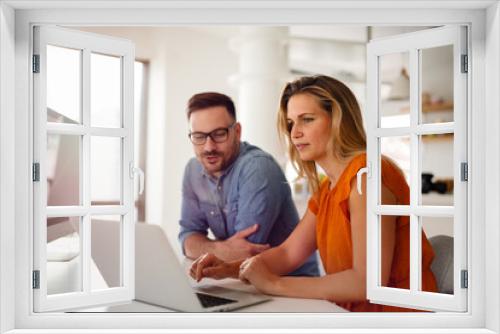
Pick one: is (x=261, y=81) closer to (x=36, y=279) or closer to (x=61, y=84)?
(x=61, y=84)

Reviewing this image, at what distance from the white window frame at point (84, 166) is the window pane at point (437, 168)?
3029mm

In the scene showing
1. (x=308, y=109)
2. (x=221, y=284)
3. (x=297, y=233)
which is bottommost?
(x=221, y=284)

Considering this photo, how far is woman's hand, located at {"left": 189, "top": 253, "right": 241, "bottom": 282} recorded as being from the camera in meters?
3.66

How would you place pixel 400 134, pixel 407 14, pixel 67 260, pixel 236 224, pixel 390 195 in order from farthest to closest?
pixel 236 224
pixel 67 260
pixel 390 195
pixel 400 134
pixel 407 14

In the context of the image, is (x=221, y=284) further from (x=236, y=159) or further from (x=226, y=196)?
(x=236, y=159)

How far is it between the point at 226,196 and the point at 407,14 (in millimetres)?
1928

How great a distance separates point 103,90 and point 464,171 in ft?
8.71

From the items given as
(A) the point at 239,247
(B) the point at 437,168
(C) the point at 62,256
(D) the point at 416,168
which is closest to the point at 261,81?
(A) the point at 239,247

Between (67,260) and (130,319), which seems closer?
(130,319)

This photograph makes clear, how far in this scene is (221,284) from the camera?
145 inches

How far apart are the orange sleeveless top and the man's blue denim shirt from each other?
0.28m

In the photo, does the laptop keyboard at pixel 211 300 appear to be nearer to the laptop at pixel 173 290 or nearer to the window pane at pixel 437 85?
the laptop at pixel 173 290

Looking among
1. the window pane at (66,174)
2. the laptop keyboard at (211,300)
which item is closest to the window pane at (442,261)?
the laptop keyboard at (211,300)

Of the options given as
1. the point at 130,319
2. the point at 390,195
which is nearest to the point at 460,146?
the point at 390,195
